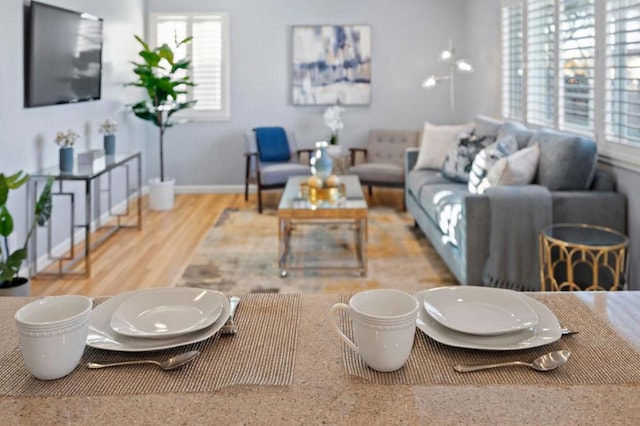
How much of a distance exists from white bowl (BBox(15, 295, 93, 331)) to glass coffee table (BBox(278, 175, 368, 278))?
3.34 meters

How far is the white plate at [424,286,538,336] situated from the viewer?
1.07 m

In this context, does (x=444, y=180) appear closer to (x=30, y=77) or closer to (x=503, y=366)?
(x=30, y=77)

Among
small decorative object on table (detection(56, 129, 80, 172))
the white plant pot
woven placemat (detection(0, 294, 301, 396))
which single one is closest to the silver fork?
woven placemat (detection(0, 294, 301, 396))

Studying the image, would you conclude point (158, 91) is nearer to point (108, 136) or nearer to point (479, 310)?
point (108, 136)

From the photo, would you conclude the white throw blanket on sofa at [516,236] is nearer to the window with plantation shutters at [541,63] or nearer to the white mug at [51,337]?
the window with plantation shutters at [541,63]

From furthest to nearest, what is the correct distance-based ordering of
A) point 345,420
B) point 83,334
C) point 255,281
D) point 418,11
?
point 418,11, point 255,281, point 83,334, point 345,420

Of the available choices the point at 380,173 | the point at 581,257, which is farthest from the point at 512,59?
the point at 581,257

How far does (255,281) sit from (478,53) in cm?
425

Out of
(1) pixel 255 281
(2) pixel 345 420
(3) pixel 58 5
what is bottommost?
(1) pixel 255 281

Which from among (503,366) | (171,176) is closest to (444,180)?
(171,176)

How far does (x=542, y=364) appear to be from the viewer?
97 centimetres

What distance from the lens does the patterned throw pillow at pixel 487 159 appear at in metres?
4.56

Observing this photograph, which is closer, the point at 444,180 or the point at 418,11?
the point at 444,180

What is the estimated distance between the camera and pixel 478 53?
7.20m
